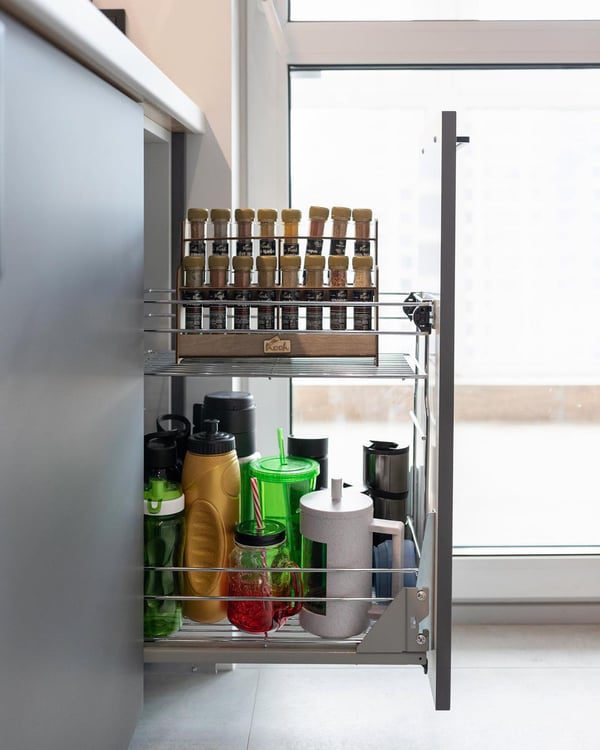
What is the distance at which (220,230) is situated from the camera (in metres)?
1.15

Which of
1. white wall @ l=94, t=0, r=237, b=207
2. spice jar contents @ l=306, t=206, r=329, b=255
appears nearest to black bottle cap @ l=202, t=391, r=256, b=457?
spice jar contents @ l=306, t=206, r=329, b=255

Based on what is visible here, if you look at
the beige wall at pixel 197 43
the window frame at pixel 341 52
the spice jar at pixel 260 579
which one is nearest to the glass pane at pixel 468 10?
the window frame at pixel 341 52

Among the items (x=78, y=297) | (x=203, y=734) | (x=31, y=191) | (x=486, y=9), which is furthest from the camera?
(x=486, y=9)

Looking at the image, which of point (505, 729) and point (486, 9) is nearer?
point (505, 729)

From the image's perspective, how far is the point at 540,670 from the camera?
4.60 feet

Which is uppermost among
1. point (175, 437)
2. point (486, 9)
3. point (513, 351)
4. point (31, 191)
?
point (486, 9)

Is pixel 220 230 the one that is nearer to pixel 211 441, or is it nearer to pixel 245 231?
pixel 245 231

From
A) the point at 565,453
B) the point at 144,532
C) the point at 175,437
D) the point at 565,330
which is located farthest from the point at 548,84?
the point at 144,532

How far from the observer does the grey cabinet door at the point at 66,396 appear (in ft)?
1.99

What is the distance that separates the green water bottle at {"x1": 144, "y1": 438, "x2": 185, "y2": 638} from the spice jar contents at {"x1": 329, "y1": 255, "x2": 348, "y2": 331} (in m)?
0.28

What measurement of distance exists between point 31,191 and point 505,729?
1035mm

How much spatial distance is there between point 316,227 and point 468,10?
644 millimetres

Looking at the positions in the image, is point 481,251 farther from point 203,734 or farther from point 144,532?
point 203,734

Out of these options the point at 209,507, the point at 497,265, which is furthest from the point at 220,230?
the point at 497,265
